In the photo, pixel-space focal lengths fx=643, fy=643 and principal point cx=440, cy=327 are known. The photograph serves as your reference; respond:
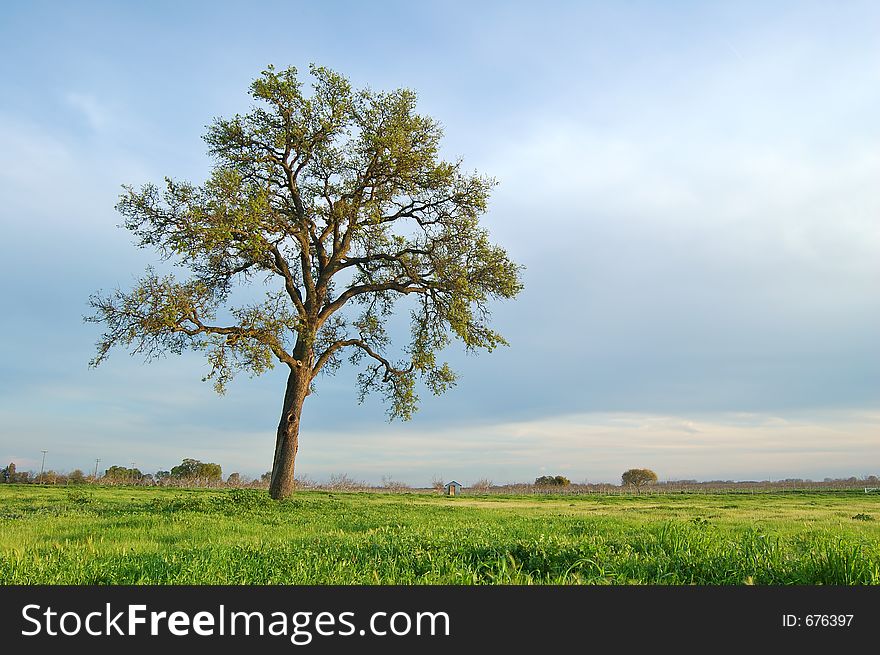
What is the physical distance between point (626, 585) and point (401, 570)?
7.47 ft

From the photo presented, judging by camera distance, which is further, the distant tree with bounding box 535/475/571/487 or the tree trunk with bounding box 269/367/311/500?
the distant tree with bounding box 535/475/571/487

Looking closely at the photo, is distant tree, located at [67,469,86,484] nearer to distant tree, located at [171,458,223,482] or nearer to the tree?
distant tree, located at [171,458,223,482]

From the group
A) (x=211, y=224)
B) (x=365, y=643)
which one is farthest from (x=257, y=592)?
(x=211, y=224)

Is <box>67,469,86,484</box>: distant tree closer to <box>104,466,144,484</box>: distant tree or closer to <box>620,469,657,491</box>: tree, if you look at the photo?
<box>104,466,144,484</box>: distant tree

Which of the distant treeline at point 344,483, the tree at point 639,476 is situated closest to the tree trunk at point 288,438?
the distant treeline at point 344,483

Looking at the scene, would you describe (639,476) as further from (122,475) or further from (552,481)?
(122,475)

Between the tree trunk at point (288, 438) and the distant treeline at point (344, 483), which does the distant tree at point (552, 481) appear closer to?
the distant treeline at point (344, 483)

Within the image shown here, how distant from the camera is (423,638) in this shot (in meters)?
4.56

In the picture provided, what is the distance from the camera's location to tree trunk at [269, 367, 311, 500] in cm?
2650

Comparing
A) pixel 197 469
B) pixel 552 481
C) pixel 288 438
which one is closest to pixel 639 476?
pixel 552 481

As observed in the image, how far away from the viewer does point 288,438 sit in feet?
86.8

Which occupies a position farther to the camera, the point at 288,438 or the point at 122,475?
the point at 122,475

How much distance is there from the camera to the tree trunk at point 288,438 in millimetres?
26500

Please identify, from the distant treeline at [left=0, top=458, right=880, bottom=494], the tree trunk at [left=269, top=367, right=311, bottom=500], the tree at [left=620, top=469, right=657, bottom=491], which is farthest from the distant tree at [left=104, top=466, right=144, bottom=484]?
the tree at [left=620, top=469, right=657, bottom=491]
